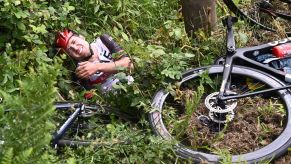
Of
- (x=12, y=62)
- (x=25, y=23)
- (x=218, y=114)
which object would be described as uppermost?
(x=25, y=23)

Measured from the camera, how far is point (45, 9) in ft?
16.6

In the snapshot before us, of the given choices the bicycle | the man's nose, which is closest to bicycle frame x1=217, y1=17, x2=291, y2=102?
the bicycle

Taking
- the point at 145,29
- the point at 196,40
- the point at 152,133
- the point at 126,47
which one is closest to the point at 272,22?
the point at 196,40

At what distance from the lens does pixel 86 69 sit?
5.20 meters

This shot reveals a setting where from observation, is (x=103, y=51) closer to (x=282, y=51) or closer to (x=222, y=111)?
(x=222, y=111)

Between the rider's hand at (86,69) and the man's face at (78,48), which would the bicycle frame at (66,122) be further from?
the man's face at (78,48)

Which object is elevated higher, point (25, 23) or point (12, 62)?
point (25, 23)

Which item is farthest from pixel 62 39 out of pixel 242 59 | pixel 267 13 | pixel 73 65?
pixel 267 13

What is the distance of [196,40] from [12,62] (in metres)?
1.83

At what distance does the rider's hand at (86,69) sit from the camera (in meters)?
5.21

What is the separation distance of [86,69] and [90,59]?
20 cm

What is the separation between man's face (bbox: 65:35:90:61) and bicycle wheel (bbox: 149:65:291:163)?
1.11m

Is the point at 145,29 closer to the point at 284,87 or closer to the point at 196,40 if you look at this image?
the point at 196,40

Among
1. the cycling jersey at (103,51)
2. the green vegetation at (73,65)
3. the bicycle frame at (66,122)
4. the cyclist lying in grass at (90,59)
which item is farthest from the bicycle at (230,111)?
the cycling jersey at (103,51)
